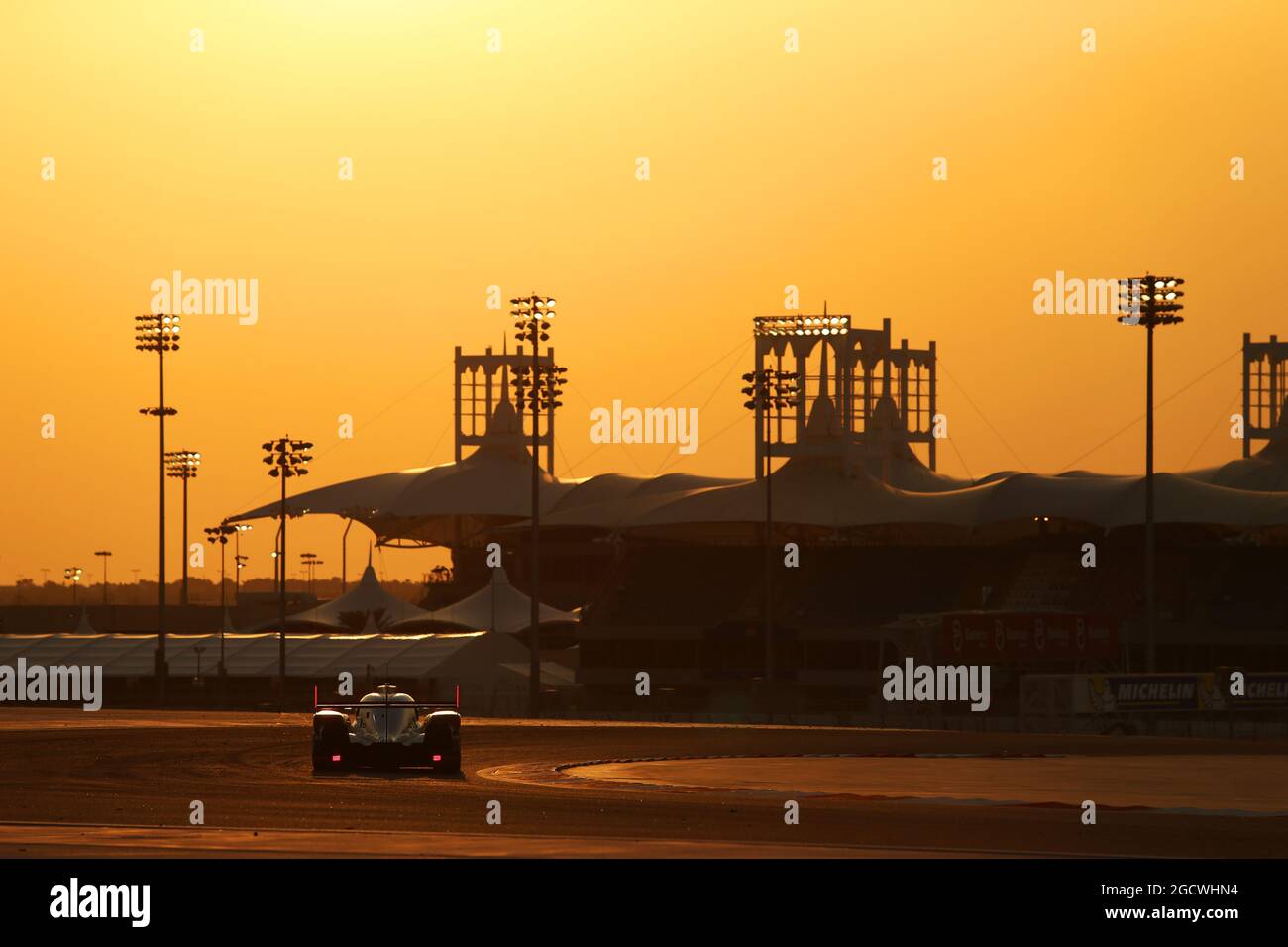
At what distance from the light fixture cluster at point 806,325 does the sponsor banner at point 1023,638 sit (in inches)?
2013

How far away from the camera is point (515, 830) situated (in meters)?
24.8

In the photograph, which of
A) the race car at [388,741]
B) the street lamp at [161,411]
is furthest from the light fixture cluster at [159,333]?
the race car at [388,741]

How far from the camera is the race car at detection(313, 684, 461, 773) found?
3641cm

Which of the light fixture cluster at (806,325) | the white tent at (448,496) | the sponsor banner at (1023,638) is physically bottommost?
the sponsor banner at (1023,638)

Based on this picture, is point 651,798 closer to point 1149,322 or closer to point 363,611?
point 1149,322

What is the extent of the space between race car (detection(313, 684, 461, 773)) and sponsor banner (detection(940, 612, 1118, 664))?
43631mm

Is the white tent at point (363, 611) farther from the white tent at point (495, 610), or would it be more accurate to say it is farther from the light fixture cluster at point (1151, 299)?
the light fixture cluster at point (1151, 299)

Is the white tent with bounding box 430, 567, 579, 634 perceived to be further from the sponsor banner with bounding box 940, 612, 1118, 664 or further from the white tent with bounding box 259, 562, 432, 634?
the sponsor banner with bounding box 940, 612, 1118, 664

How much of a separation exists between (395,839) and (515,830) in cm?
193

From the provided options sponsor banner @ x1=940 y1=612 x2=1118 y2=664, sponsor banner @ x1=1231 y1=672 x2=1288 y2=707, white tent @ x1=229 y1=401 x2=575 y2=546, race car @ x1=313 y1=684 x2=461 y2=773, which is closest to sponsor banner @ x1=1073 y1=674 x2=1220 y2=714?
sponsor banner @ x1=1231 y1=672 x2=1288 y2=707

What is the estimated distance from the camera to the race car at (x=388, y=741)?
36.4 meters

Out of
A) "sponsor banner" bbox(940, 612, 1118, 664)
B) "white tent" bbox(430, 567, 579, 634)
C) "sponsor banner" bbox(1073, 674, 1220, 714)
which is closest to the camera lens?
"sponsor banner" bbox(1073, 674, 1220, 714)

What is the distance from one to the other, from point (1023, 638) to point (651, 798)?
49.1 metres
